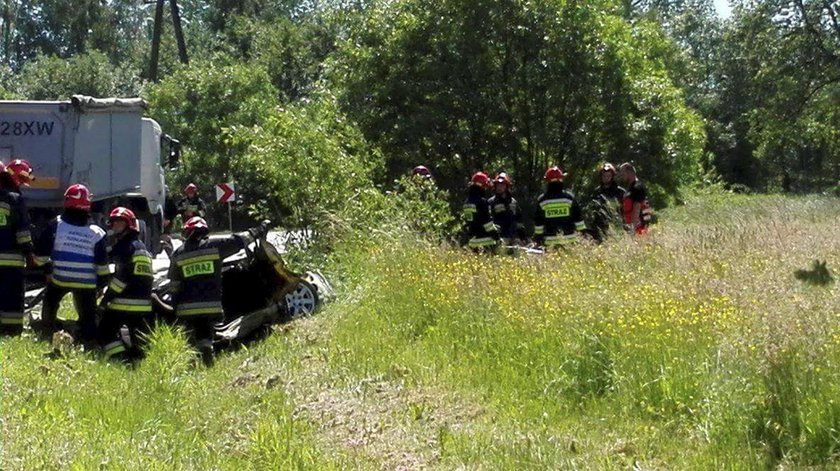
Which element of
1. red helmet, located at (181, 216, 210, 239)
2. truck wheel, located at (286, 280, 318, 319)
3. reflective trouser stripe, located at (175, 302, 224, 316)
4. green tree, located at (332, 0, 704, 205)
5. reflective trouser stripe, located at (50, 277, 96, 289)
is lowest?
truck wheel, located at (286, 280, 318, 319)

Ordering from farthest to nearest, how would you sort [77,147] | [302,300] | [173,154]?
1. [173,154]
2. [77,147]
3. [302,300]

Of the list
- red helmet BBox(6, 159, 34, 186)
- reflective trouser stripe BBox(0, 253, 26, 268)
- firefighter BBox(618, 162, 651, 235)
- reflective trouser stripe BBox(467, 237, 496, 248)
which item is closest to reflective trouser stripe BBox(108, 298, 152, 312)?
reflective trouser stripe BBox(0, 253, 26, 268)

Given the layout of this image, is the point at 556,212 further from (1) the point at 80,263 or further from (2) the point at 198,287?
(1) the point at 80,263

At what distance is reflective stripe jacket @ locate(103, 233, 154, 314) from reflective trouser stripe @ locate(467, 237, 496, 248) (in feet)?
16.2

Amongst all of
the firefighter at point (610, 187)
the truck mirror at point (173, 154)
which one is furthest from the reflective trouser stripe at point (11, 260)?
the truck mirror at point (173, 154)

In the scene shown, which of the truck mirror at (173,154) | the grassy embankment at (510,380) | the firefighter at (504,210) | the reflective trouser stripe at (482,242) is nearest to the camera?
the grassy embankment at (510,380)

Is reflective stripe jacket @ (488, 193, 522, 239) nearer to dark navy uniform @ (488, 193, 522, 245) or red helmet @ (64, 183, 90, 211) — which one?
dark navy uniform @ (488, 193, 522, 245)

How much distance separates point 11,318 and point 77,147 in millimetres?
6526

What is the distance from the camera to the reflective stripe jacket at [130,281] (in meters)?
10.6

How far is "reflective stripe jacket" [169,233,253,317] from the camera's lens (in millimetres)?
10891

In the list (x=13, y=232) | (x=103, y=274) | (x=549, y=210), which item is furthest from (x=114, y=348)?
(x=549, y=210)

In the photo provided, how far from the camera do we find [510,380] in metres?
8.77

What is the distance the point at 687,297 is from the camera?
8891 mm

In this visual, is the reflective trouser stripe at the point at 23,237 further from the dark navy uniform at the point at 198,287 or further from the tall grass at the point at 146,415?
the dark navy uniform at the point at 198,287
